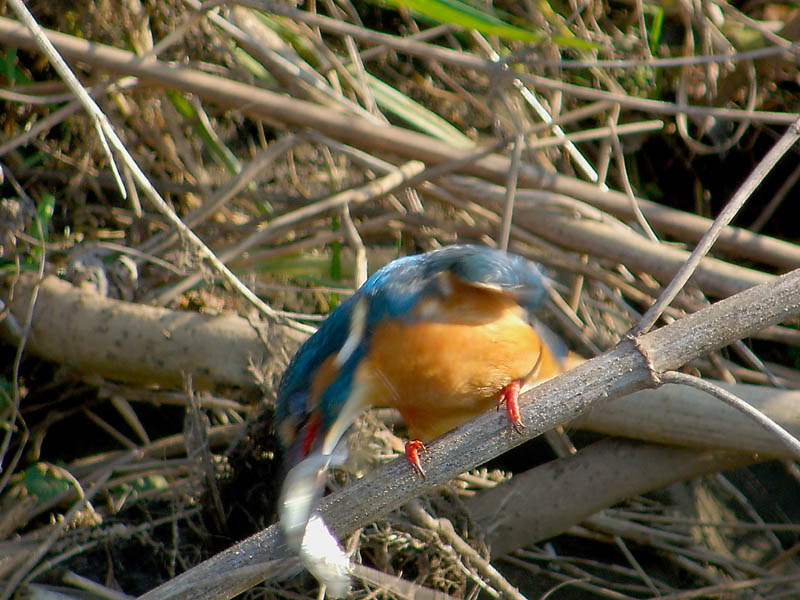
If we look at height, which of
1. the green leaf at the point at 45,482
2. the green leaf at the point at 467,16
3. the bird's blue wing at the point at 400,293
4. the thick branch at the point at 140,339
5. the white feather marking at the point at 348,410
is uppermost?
the green leaf at the point at 467,16

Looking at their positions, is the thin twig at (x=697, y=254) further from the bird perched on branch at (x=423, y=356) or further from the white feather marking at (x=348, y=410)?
the white feather marking at (x=348, y=410)

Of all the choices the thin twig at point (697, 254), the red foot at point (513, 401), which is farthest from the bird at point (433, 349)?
the thin twig at point (697, 254)

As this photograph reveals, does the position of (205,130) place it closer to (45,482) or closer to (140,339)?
(140,339)

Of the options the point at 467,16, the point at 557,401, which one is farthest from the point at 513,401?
the point at 467,16

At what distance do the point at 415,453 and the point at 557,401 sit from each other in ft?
0.70

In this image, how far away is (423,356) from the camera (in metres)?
1.15

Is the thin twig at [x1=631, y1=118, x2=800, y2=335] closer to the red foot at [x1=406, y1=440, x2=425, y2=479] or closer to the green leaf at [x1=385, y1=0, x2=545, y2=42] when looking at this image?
the red foot at [x1=406, y1=440, x2=425, y2=479]

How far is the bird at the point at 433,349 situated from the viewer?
45.3 inches

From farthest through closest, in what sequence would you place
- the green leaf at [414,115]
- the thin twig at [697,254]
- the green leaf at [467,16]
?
the green leaf at [414,115]
the green leaf at [467,16]
the thin twig at [697,254]

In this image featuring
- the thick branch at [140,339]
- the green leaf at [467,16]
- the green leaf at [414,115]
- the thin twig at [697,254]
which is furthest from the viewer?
the green leaf at [414,115]

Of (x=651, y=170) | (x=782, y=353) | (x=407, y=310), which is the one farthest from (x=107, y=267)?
(x=782, y=353)

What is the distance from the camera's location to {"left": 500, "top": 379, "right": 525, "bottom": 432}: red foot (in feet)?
3.65

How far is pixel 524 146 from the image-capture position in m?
2.34

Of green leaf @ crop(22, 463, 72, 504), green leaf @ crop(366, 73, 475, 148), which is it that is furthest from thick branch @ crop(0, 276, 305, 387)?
green leaf @ crop(366, 73, 475, 148)
